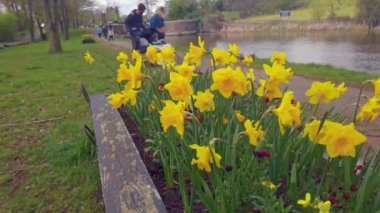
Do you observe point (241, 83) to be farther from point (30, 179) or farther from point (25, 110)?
point (25, 110)

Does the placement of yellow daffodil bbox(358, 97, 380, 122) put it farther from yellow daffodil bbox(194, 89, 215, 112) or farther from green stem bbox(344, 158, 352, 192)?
yellow daffodil bbox(194, 89, 215, 112)

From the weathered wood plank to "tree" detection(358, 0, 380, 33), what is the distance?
37862mm

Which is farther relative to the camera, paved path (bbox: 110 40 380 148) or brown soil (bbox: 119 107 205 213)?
paved path (bbox: 110 40 380 148)

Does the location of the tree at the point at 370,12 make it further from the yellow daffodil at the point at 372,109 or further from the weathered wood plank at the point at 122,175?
the yellow daffodil at the point at 372,109

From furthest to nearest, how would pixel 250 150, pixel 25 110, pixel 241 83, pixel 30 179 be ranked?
1. pixel 25 110
2. pixel 30 179
3. pixel 250 150
4. pixel 241 83

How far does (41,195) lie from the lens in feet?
9.28

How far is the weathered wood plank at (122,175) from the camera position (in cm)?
173

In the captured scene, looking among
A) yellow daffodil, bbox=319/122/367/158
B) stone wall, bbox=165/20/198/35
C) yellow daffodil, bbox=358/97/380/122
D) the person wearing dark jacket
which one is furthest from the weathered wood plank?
stone wall, bbox=165/20/198/35

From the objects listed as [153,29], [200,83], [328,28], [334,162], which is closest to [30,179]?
[200,83]

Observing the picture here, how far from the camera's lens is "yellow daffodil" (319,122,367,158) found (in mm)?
1229

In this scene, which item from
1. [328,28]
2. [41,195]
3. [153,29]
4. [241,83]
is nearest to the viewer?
[241,83]

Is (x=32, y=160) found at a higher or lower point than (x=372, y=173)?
lower

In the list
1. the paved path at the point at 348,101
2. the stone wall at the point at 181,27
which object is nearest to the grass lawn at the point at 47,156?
the paved path at the point at 348,101

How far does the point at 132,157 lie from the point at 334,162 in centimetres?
119
